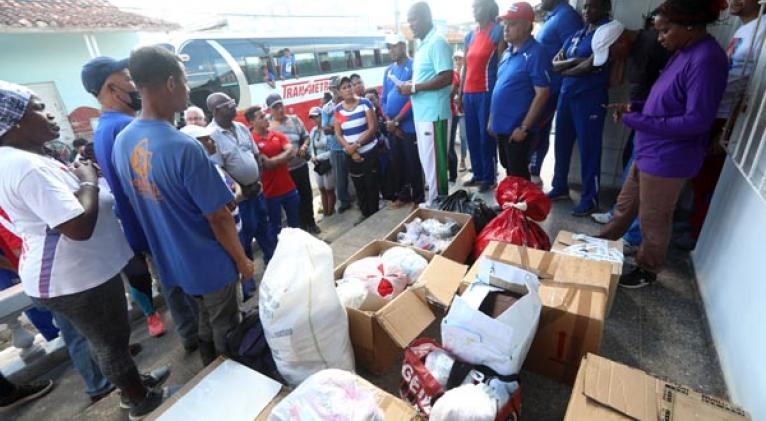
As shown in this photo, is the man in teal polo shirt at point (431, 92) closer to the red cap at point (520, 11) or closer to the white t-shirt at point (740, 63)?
the red cap at point (520, 11)

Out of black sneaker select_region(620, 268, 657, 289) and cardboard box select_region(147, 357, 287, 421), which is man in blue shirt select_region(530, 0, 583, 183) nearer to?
black sneaker select_region(620, 268, 657, 289)

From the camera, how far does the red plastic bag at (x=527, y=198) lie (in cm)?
243

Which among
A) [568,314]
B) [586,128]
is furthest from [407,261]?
[586,128]

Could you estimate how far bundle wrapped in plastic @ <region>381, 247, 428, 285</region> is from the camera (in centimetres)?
214

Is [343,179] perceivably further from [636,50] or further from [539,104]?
[636,50]

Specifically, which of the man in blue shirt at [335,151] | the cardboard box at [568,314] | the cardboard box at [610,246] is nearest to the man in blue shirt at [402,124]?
the man in blue shirt at [335,151]

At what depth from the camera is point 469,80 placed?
3.65 metres

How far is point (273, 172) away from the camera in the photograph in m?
3.22

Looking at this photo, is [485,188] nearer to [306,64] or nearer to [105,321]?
[105,321]

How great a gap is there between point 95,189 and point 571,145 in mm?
3583

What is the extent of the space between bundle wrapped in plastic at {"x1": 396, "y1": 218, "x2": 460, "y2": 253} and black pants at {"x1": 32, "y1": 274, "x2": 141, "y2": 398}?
169 centimetres

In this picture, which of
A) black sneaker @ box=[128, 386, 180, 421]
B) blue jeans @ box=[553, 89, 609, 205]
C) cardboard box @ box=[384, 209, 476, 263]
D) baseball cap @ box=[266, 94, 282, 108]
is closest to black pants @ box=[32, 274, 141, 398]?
black sneaker @ box=[128, 386, 180, 421]

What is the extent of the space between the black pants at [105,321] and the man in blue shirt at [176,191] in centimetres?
24

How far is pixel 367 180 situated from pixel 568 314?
8.88 feet
